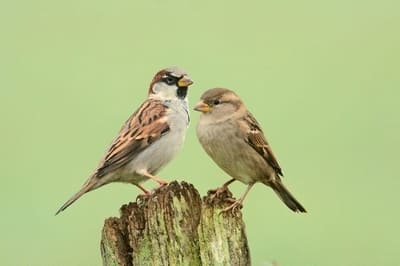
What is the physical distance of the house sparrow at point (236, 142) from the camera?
5930mm

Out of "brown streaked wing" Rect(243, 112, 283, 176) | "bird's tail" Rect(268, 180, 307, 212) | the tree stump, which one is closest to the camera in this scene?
the tree stump

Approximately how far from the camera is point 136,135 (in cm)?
621

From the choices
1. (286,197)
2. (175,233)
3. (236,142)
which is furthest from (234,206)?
(236,142)

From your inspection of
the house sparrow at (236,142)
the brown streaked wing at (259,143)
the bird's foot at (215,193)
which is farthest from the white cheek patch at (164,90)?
the bird's foot at (215,193)

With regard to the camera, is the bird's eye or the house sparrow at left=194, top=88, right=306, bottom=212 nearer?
the house sparrow at left=194, top=88, right=306, bottom=212

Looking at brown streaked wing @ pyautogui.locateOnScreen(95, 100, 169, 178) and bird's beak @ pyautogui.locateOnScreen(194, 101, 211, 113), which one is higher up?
bird's beak @ pyautogui.locateOnScreen(194, 101, 211, 113)

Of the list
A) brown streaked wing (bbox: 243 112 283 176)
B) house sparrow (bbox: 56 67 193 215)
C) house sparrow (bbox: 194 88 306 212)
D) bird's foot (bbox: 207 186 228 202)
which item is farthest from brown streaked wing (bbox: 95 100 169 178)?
bird's foot (bbox: 207 186 228 202)

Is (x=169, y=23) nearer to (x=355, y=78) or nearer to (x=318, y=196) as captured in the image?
(x=355, y=78)

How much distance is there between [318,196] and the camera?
8.32 meters

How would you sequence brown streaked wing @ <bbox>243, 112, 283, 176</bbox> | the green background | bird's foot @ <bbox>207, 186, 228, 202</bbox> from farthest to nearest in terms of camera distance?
the green background
brown streaked wing @ <bbox>243, 112, 283, 176</bbox>
bird's foot @ <bbox>207, 186, 228, 202</bbox>

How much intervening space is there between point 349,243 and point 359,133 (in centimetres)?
272

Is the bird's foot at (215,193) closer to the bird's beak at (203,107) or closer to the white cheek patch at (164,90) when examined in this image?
the bird's beak at (203,107)

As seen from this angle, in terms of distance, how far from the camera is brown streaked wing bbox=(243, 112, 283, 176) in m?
6.01

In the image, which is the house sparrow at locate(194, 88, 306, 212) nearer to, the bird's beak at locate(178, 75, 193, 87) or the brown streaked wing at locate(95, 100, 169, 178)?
the brown streaked wing at locate(95, 100, 169, 178)
